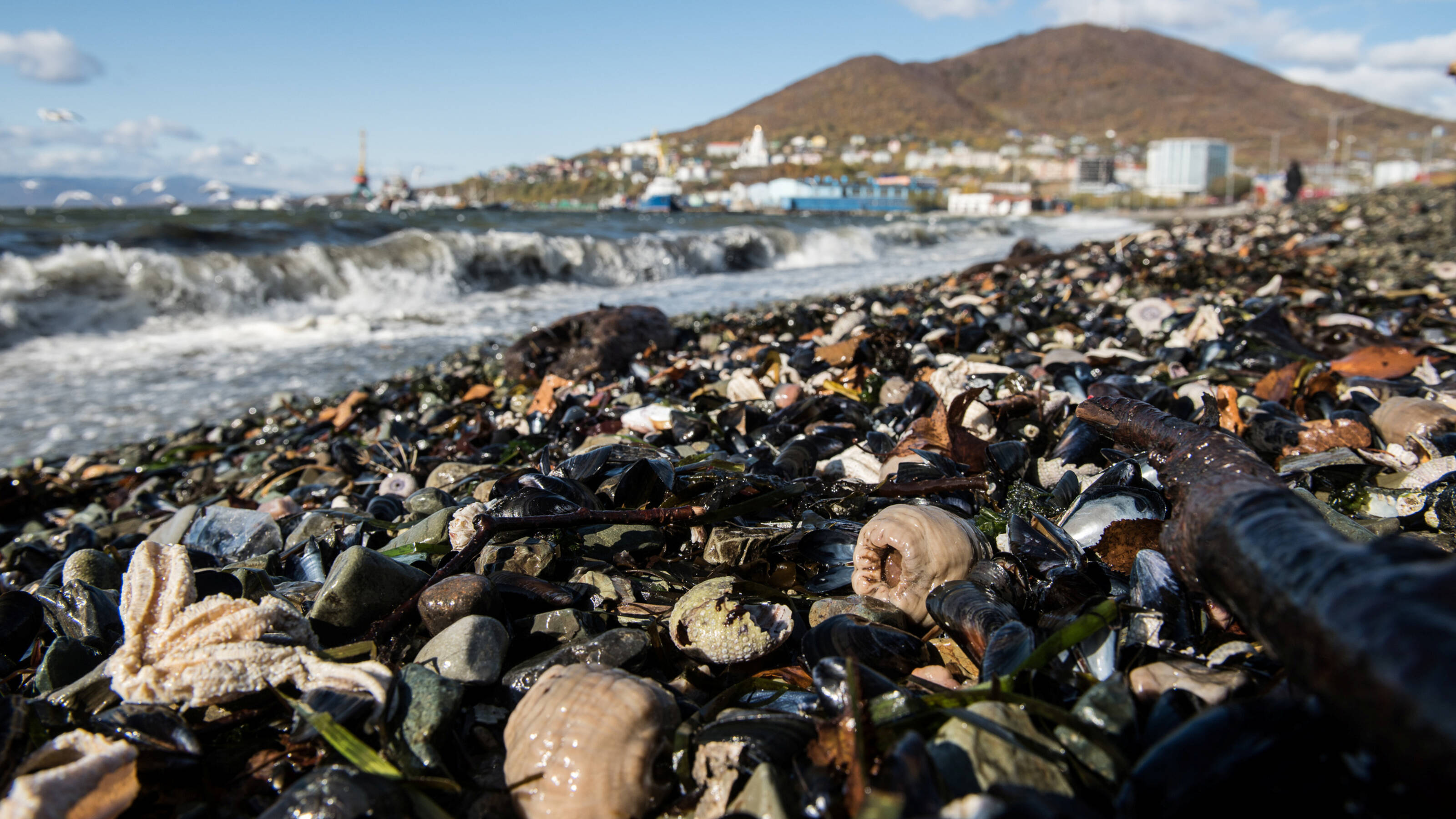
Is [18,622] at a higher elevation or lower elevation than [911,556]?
lower

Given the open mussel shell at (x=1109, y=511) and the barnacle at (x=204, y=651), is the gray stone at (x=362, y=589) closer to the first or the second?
the barnacle at (x=204, y=651)

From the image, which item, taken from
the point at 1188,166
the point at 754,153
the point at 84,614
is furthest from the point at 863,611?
the point at 754,153

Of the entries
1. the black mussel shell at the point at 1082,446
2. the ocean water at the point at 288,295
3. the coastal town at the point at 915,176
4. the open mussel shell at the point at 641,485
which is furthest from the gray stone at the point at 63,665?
the coastal town at the point at 915,176

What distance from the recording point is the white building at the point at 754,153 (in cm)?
14488

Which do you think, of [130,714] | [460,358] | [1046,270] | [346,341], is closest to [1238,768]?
[130,714]

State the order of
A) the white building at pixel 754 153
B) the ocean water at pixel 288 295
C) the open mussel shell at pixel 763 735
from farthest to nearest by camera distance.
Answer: the white building at pixel 754 153 → the ocean water at pixel 288 295 → the open mussel shell at pixel 763 735

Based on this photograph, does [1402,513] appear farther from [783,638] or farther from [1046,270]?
[1046,270]

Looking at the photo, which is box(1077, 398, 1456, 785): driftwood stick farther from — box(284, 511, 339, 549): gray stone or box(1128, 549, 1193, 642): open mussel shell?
box(284, 511, 339, 549): gray stone

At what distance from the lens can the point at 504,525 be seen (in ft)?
6.12

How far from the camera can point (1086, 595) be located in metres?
1.52

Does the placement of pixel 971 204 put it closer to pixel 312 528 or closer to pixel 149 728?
pixel 312 528

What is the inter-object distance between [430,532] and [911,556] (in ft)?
4.50

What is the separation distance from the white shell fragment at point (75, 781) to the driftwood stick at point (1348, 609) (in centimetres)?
163

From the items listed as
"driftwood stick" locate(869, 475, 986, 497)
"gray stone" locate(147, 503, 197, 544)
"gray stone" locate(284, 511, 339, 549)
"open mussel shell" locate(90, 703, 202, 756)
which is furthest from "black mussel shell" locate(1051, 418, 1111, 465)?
"gray stone" locate(147, 503, 197, 544)
